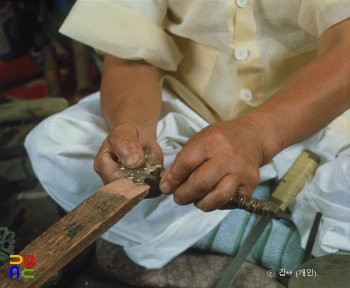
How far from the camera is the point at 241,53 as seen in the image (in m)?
0.81

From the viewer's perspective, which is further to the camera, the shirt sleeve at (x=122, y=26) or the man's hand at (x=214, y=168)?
the shirt sleeve at (x=122, y=26)

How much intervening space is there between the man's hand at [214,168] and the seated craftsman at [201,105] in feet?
0.27

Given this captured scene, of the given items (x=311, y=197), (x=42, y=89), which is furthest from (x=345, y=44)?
(x=42, y=89)

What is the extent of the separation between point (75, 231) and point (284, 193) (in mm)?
455

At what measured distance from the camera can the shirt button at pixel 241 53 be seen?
0.81m

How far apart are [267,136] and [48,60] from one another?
1.20 meters

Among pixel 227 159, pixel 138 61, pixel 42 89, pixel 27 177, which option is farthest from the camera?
pixel 42 89

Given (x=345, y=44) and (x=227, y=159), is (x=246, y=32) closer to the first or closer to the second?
(x=345, y=44)

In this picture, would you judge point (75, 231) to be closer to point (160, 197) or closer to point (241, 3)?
point (160, 197)

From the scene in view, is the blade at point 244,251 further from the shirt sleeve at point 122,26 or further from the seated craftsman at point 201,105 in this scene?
the shirt sleeve at point 122,26

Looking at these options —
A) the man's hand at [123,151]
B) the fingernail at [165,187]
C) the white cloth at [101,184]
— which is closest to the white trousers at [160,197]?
the white cloth at [101,184]

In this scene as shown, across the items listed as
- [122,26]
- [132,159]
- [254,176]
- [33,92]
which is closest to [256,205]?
[254,176]

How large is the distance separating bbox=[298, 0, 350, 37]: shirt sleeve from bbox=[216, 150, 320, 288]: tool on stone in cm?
25

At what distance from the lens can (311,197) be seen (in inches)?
31.7
